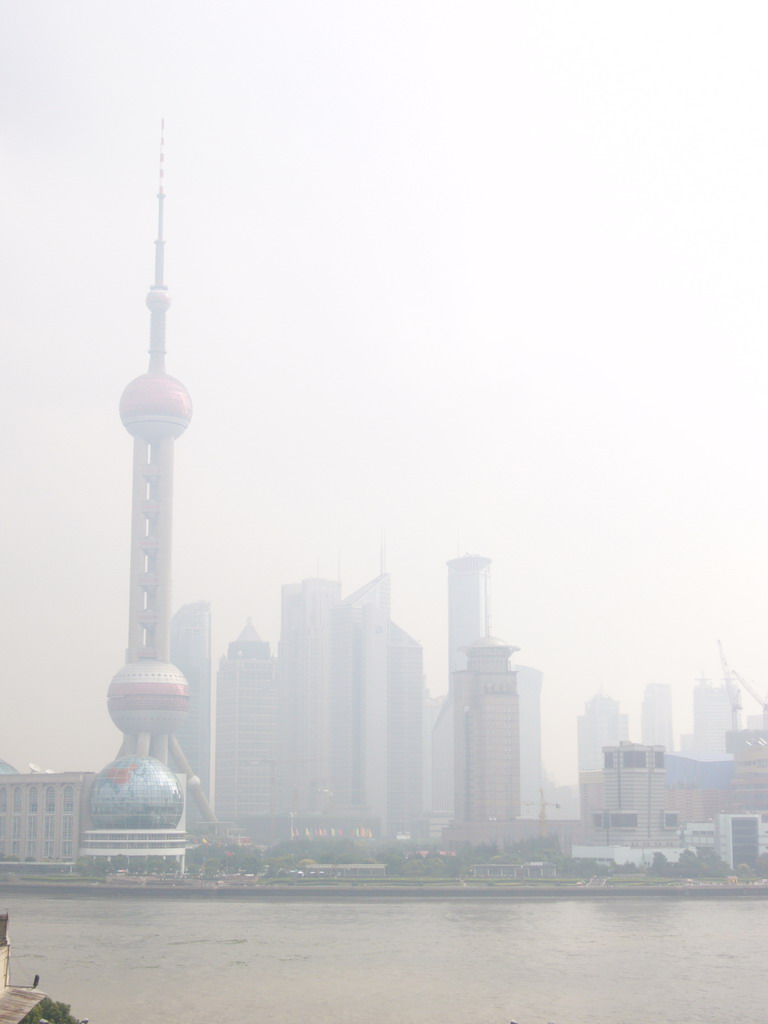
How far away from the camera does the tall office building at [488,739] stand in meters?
144

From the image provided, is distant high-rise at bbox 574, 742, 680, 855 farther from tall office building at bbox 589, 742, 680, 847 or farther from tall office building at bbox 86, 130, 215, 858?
tall office building at bbox 86, 130, 215, 858

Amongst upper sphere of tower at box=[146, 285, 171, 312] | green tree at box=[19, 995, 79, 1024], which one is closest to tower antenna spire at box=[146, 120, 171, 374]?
upper sphere of tower at box=[146, 285, 171, 312]

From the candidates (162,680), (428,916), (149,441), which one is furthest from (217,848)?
(428,916)

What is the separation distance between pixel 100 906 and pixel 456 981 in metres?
45.0

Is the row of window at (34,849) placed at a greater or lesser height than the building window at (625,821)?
lesser

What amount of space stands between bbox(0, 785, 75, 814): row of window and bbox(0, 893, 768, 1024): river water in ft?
133

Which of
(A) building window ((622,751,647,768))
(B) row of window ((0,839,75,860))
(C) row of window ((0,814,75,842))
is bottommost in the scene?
(B) row of window ((0,839,75,860))

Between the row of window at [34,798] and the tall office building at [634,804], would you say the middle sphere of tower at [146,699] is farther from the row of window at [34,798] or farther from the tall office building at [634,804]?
the tall office building at [634,804]

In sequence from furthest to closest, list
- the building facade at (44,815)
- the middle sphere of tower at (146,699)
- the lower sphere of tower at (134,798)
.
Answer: the middle sphere of tower at (146,699)
the building facade at (44,815)
the lower sphere of tower at (134,798)

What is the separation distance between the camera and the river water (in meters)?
44.0

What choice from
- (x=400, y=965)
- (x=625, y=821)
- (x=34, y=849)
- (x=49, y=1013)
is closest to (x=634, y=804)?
(x=625, y=821)

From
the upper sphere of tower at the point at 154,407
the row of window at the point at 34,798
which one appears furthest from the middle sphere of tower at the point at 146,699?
the upper sphere of tower at the point at 154,407

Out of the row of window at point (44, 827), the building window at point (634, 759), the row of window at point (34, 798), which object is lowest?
the row of window at point (44, 827)

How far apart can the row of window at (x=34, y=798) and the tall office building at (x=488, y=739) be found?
45.1 m
